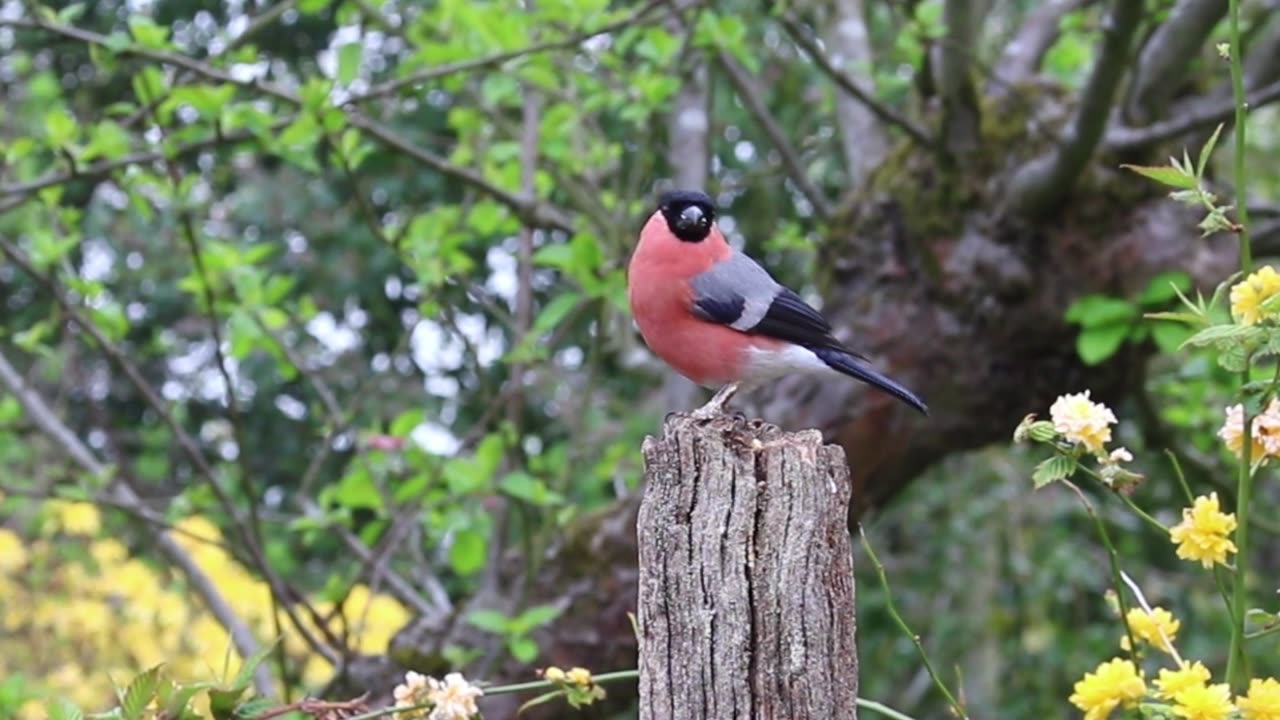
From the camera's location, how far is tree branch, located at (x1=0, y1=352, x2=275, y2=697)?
399 centimetres

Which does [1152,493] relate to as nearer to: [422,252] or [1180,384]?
[1180,384]

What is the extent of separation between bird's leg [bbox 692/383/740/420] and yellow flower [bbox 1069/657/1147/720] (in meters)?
0.58

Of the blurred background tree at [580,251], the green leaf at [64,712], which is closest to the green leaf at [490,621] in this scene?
the blurred background tree at [580,251]

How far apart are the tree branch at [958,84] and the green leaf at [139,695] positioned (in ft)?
7.95

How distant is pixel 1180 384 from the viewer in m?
3.86

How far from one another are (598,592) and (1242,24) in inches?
99.7

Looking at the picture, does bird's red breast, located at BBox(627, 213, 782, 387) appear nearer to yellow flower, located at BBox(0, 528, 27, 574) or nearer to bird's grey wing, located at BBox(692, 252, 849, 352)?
bird's grey wing, located at BBox(692, 252, 849, 352)

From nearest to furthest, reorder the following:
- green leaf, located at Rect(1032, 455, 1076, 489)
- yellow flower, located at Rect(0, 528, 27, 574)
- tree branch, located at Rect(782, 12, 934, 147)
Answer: green leaf, located at Rect(1032, 455, 1076, 489) < tree branch, located at Rect(782, 12, 934, 147) < yellow flower, located at Rect(0, 528, 27, 574)

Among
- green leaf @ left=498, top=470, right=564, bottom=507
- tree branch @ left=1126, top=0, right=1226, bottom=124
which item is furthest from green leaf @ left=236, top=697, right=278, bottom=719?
tree branch @ left=1126, top=0, right=1226, bottom=124

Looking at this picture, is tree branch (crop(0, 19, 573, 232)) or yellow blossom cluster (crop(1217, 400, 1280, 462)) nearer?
yellow blossom cluster (crop(1217, 400, 1280, 462))

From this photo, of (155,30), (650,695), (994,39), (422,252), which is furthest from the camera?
(994,39)

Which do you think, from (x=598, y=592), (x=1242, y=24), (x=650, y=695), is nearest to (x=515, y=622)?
(x=598, y=592)

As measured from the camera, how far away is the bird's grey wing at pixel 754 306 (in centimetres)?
265

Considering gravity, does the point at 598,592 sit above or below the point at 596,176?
below
